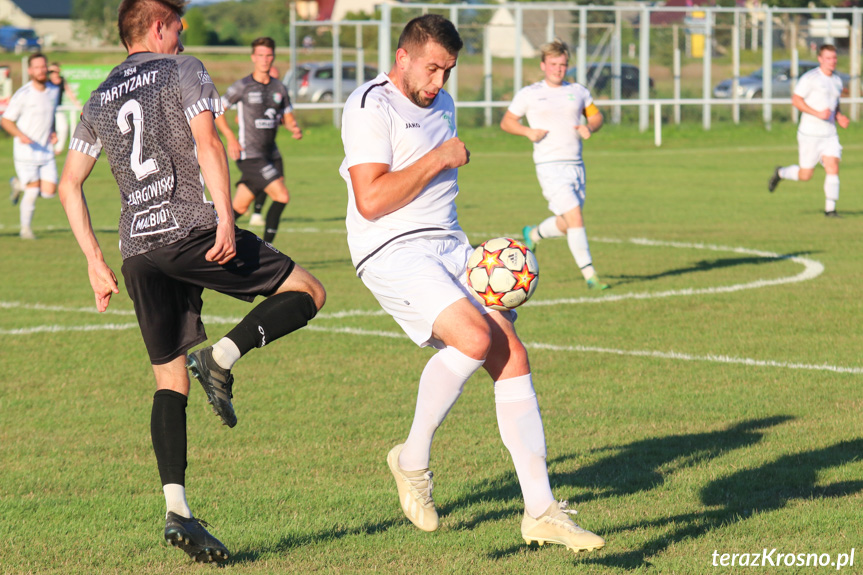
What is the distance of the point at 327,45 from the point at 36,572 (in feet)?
268

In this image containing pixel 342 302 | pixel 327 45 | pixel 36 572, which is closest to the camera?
pixel 36 572

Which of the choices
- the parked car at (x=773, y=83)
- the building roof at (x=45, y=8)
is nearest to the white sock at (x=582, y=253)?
the parked car at (x=773, y=83)

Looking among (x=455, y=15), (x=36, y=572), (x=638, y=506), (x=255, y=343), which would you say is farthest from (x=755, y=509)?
(x=455, y=15)

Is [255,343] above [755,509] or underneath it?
above

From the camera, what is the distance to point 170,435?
4762mm

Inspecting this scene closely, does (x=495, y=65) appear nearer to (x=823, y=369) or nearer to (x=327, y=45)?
(x=823, y=369)

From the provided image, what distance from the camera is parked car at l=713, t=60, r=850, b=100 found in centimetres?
4169

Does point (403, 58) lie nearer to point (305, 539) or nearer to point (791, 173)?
point (305, 539)

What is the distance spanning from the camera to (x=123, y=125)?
4.68m

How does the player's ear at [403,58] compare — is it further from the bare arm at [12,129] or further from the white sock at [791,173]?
the white sock at [791,173]

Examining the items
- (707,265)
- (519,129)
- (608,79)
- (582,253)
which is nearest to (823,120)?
(707,265)

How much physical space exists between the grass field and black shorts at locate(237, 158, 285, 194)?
1374mm

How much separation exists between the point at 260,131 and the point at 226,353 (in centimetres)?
1035

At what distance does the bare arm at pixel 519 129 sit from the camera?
11.4 meters
